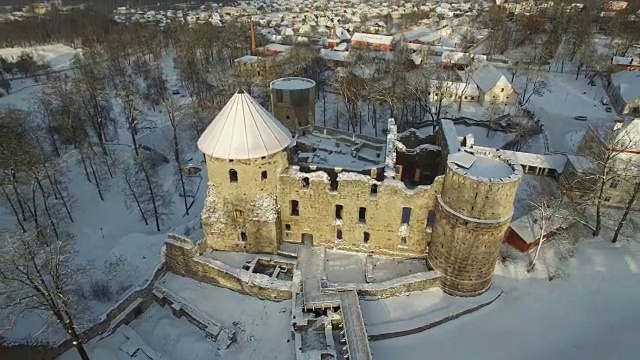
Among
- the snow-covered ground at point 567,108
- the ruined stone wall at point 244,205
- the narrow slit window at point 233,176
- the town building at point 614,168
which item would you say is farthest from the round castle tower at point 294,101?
the snow-covered ground at point 567,108

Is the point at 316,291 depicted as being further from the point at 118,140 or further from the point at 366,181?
the point at 118,140

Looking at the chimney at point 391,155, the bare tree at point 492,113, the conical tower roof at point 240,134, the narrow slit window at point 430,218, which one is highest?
the conical tower roof at point 240,134

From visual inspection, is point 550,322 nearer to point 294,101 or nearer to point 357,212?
point 357,212

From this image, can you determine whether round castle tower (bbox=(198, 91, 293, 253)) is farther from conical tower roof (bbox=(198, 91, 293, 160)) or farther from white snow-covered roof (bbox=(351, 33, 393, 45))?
white snow-covered roof (bbox=(351, 33, 393, 45))

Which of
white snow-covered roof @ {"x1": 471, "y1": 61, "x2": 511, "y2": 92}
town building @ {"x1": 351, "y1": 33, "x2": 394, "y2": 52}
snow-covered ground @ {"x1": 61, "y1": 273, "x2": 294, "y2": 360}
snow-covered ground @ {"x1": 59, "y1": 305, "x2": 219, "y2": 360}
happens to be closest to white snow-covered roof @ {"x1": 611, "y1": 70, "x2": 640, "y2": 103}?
white snow-covered roof @ {"x1": 471, "y1": 61, "x2": 511, "y2": 92}

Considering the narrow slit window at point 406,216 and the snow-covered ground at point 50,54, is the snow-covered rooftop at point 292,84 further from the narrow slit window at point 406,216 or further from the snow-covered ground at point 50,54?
the snow-covered ground at point 50,54

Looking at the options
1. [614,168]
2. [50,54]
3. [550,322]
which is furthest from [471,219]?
[50,54]

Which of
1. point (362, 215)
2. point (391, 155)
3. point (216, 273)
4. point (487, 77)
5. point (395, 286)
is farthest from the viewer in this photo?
point (487, 77)
